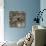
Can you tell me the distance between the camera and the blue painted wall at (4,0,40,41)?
505 centimetres

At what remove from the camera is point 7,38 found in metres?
5.10

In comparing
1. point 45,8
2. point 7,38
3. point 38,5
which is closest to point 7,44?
point 7,38

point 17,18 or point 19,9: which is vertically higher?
point 19,9

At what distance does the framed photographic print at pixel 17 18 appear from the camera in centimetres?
511

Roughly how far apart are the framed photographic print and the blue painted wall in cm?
12

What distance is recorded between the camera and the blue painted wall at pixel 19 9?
16.6 ft

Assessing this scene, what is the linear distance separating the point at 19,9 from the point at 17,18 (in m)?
0.35

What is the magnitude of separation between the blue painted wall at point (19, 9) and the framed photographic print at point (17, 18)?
0.12 m

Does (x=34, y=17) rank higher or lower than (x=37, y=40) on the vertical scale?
higher

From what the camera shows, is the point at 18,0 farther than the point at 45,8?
Yes

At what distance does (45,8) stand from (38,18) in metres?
0.77

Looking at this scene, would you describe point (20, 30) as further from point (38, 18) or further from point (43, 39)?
point (43, 39)

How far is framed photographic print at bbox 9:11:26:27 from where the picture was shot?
511cm

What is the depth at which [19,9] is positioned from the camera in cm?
509
